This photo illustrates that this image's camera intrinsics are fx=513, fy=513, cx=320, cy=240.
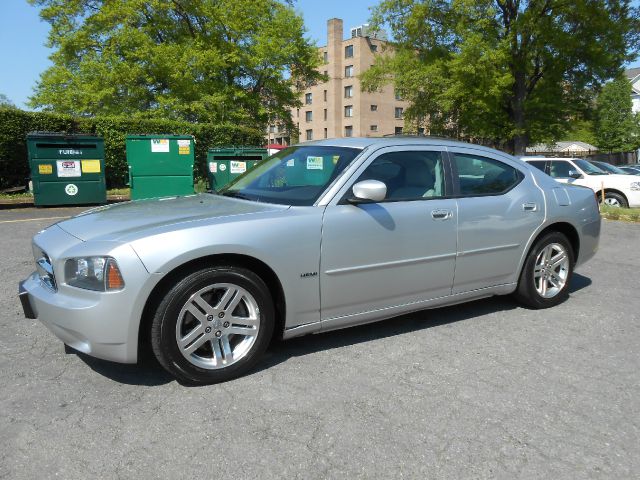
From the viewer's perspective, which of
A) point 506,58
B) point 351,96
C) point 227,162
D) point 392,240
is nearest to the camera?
point 392,240

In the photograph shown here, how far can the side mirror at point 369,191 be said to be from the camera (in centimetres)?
340

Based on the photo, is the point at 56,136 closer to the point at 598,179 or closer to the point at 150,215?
the point at 150,215

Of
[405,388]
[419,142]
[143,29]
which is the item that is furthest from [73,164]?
[143,29]

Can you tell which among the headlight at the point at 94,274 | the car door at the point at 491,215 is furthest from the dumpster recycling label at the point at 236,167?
the headlight at the point at 94,274

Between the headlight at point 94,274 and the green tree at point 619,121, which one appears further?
the green tree at point 619,121

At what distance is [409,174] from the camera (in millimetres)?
3943

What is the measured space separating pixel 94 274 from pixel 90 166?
1091 centimetres

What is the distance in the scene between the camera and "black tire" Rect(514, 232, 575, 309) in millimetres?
4531

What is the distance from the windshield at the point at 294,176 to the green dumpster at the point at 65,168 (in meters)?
9.70

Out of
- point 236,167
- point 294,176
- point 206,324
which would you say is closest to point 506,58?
point 236,167

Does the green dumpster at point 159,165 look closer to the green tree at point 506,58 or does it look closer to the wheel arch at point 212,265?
the wheel arch at point 212,265

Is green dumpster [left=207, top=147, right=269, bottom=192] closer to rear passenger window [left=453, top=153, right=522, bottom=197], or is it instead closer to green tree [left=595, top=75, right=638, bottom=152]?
rear passenger window [left=453, top=153, right=522, bottom=197]

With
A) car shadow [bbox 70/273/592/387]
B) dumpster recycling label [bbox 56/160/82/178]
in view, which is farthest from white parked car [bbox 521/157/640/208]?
dumpster recycling label [bbox 56/160/82/178]

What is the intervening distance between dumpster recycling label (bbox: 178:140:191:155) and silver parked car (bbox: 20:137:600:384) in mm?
8711
